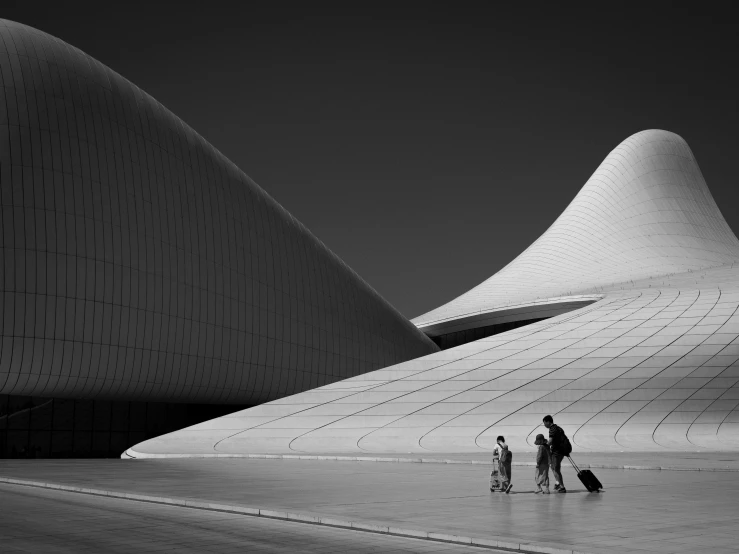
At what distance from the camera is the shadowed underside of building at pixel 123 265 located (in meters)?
37.9

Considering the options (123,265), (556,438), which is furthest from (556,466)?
(123,265)

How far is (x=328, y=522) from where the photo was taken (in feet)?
40.2

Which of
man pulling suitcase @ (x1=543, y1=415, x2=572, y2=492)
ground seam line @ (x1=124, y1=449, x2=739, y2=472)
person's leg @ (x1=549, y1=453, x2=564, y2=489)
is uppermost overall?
man pulling suitcase @ (x1=543, y1=415, x2=572, y2=492)

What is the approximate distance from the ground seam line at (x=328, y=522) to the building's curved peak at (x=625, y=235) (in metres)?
45.3

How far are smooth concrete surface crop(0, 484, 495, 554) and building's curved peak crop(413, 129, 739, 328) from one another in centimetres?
4708

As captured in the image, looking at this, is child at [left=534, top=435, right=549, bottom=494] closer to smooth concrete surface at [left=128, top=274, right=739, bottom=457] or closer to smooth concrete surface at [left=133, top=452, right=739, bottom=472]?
smooth concrete surface at [left=133, top=452, right=739, bottom=472]

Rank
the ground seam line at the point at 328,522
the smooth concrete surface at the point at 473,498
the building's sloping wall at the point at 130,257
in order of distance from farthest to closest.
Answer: the building's sloping wall at the point at 130,257
the smooth concrete surface at the point at 473,498
the ground seam line at the point at 328,522

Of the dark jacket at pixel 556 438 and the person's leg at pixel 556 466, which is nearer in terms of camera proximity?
the person's leg at pixel 556 466

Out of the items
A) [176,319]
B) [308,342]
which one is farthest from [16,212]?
[308,342]

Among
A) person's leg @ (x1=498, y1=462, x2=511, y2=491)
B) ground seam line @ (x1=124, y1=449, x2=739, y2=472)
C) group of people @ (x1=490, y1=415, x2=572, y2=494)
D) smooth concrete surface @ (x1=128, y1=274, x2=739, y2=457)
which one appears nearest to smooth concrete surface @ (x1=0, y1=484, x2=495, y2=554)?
person's leg @ (x1=498, y1=462, x2=511, y2=491)

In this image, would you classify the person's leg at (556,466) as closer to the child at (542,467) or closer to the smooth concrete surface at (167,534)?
the child at (542,467)

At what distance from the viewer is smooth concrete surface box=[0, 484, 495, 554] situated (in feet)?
34.1

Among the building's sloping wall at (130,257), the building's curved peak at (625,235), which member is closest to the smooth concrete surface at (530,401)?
the building's sloping wall at (130,257)

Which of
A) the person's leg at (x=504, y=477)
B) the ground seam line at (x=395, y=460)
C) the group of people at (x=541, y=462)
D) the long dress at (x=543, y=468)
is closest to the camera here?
the person's leg at (x=504, y=477)
